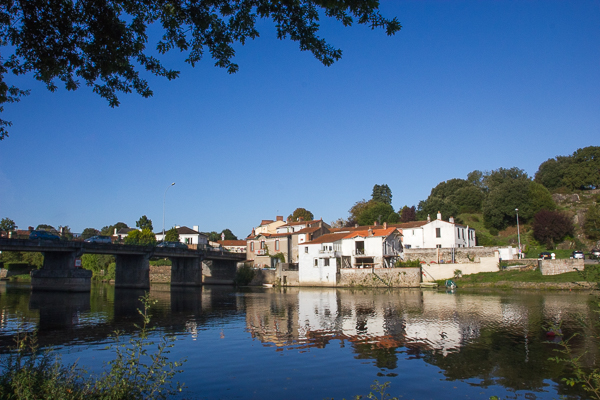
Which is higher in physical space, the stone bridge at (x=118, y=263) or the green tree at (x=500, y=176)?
the green tree at (x=500, y=176)

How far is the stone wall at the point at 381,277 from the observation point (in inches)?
2581

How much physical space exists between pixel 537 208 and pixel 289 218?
6785 cm

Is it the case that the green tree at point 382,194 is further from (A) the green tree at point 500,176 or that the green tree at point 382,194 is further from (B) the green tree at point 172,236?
(B) the green tree at point 172,236

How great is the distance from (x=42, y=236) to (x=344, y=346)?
165 feet

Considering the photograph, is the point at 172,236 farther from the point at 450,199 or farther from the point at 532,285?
the point at 532,285

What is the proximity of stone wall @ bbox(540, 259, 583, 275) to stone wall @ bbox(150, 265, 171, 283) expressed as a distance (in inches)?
3008

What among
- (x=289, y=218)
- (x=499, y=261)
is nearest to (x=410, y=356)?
(x=499, y=261)

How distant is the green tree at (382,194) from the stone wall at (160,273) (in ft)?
210

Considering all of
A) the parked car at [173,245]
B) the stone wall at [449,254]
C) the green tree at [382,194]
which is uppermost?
the green tree at [382,194]

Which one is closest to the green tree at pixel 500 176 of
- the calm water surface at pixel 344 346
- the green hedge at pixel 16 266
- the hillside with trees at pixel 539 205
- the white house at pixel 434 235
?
the hillside with trees at pixel 539 205

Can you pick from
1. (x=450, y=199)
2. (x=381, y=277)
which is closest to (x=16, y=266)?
(x=381, y=277)

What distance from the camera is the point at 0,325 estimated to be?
29.3m

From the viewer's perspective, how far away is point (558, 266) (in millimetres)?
57188

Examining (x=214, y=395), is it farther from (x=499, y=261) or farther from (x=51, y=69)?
A: (x=499, y=261)
